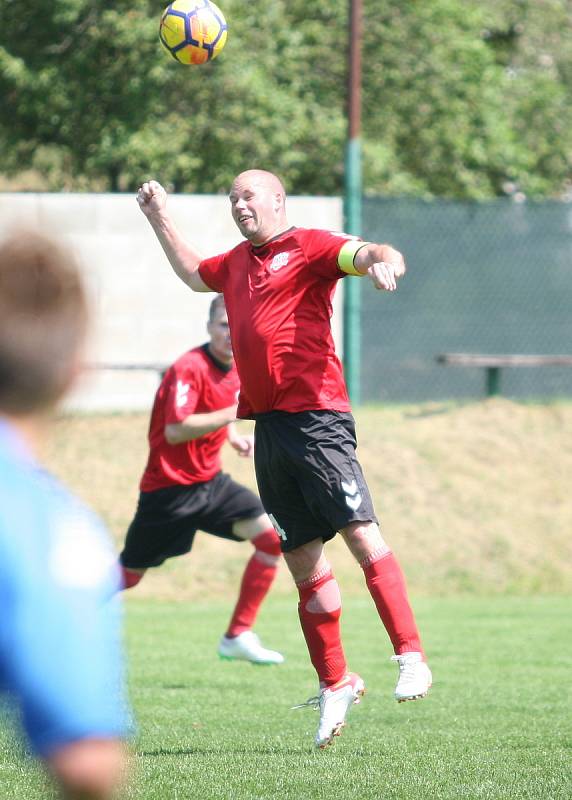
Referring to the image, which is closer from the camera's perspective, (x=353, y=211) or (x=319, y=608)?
(x=319, y=608)

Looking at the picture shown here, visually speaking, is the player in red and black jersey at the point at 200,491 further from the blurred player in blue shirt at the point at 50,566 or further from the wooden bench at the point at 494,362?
the wooden bench at the point at 494,362

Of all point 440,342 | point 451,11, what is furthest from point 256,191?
point 451,11

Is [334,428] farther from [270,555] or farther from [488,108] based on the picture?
[488,108]

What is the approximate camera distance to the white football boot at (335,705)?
5406 millimetres

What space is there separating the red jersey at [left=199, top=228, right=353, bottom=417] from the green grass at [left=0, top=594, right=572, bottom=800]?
4.72ft


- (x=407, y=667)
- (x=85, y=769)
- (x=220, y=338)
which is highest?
(x=85, y=769)

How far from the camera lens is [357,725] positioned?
6.31 meters

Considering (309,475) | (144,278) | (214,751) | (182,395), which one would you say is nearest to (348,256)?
(309,475)

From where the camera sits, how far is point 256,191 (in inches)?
224

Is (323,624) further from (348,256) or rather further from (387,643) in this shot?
(387,643)

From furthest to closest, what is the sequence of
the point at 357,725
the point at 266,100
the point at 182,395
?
1. the point at 266,100
2. the point at 182,395
3. the point at 357,725

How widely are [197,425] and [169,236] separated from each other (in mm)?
1778

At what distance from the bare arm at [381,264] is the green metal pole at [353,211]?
1088 cm

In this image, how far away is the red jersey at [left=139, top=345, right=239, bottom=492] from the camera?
25.6ft
